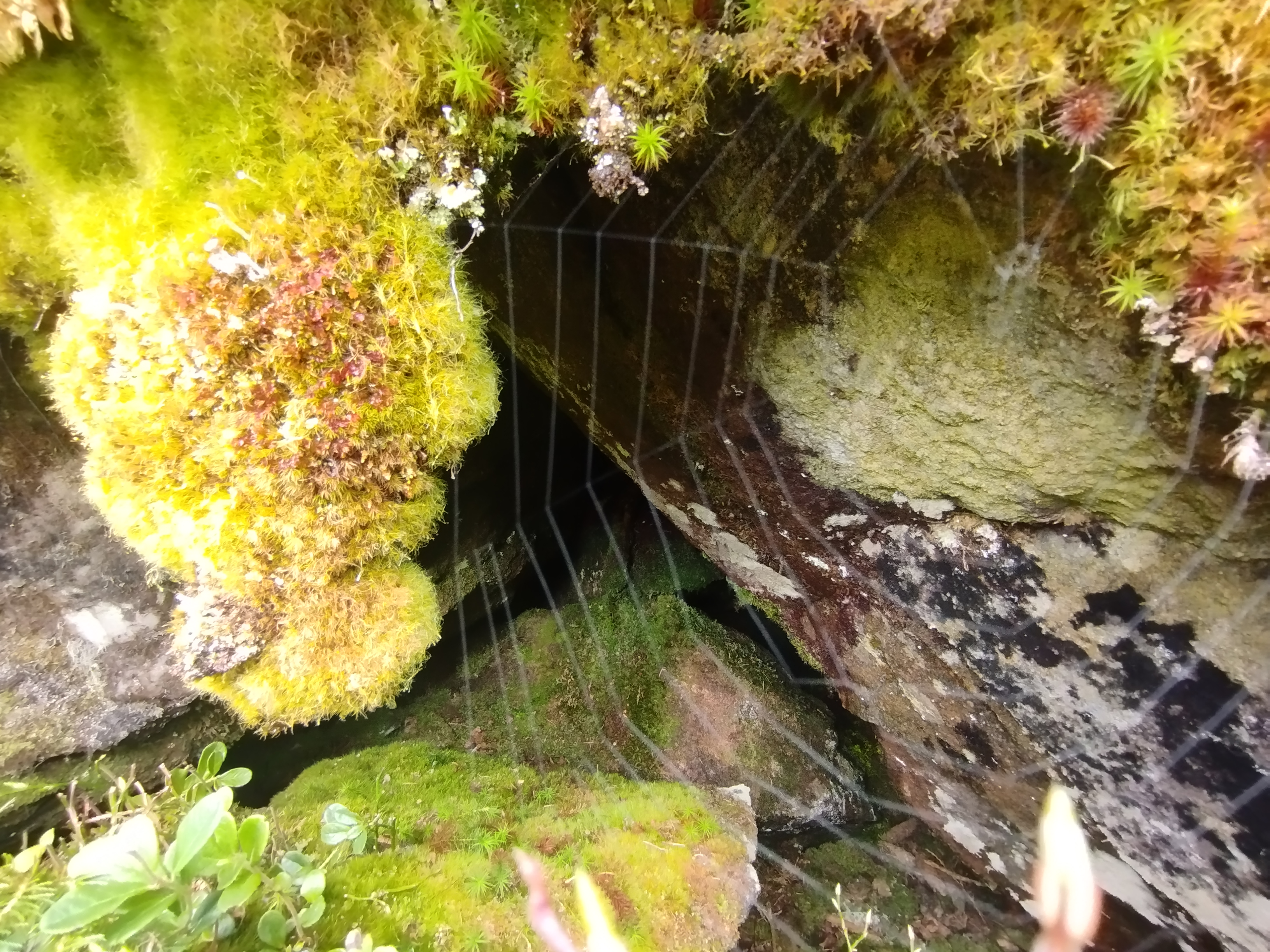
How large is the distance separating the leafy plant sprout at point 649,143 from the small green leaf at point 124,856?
137cm

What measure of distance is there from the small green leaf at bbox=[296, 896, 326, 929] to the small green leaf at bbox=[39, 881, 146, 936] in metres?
0.44

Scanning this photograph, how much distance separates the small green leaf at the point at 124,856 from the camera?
107 cm

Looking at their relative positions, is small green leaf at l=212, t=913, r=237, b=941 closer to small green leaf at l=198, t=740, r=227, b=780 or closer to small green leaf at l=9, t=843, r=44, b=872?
small green leaf at l=198, t=740, r=227, b=780

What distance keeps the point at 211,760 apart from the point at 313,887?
49 cm

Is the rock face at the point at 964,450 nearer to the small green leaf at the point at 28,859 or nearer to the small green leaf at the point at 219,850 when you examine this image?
the small green leaf at the point at 219,850

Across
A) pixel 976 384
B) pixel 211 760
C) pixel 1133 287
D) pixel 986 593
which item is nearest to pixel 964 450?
pixel 976 384

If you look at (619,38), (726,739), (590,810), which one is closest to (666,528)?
(726,739)

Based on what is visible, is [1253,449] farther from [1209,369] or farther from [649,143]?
[649,143]

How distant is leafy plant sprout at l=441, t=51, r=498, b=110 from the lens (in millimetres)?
1005

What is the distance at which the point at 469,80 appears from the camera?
1015 mm

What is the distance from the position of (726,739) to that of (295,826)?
153cm

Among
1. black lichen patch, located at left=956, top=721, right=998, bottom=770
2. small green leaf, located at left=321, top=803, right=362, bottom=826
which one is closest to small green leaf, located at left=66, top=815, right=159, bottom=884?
small green leaf, located at left=321, top=803, right=362, bottom=826

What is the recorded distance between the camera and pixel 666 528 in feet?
9.83

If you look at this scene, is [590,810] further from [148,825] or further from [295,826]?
[148,825]
